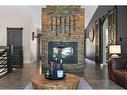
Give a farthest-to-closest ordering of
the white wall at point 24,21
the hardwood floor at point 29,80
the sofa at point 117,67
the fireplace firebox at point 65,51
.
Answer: the white wall at point 24,21, the fireplace firebox at point 65,51, the sofa at point 117,67, the hardwood floor at point 29,80

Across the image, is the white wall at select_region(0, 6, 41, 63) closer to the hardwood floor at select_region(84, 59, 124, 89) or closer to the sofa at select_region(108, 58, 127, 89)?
the hardwood floor at select_region(84, 59, 124, 89)

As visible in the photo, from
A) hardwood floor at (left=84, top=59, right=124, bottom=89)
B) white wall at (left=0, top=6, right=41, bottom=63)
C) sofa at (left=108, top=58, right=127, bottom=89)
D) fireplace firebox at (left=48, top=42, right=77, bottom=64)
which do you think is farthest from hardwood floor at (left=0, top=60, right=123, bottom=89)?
white wall at (left=0, top=6, right=41, bottom=63)

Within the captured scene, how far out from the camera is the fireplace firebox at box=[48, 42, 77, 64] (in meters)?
8.71

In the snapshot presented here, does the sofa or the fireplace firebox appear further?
the fireplace firebox

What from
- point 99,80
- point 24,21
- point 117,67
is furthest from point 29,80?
point 24,21

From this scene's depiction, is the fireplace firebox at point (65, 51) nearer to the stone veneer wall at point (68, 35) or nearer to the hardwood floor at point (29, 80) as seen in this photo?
the stone veneer wall at point (68, 35)

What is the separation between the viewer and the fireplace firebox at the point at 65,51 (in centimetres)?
871

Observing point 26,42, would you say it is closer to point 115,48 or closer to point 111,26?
point 111,26

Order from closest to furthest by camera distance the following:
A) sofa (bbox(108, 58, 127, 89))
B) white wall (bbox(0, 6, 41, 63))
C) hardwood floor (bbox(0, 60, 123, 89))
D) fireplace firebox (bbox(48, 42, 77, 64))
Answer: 1. hardwood floor (bbox(0, 60, 123, 89))
2. sofa (bbox(108, 58, 127, 89))
3. fireplace firebox (bbox(48, 42, 77, 64))
4. white wall (bbox(0, 6, 41, 63))

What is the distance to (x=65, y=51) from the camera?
8.80 meters

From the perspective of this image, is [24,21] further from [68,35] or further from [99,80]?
[99,80]

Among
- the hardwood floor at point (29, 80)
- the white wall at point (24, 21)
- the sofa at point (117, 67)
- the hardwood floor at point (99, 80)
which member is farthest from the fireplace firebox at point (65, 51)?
the white wall at point (24, 21)
